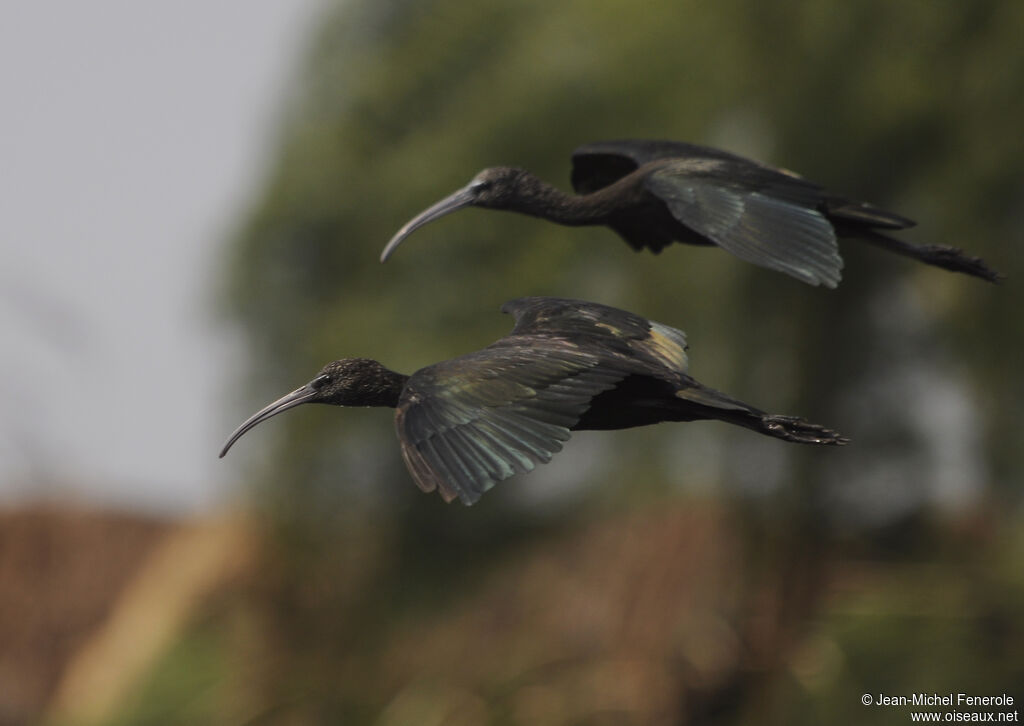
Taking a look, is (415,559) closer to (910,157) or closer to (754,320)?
(754,320)

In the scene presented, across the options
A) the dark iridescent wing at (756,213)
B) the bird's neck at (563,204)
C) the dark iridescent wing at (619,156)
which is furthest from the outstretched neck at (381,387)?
the dark iridescent wing at (619,156)

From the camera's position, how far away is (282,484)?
20922 millimetres

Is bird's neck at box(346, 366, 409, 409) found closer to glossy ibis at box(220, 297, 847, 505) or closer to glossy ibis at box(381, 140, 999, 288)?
Answer: glossy ibis at box(220, 297, 847, 505)

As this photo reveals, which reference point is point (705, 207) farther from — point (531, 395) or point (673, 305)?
point (673, 305)

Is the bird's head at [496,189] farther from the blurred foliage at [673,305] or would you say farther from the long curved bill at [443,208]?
the blurred foliage at [673,305]

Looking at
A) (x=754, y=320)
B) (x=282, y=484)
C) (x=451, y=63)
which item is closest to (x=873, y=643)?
(x=754, y=320)

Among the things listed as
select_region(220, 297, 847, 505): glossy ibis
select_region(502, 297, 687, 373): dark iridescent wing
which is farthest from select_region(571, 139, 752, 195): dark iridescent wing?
select_region(220, 297, 847, 505): glossy ibis

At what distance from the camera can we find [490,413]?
514 cm

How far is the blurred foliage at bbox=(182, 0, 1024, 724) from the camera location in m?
19.4

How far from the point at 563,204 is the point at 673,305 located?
40.8ft

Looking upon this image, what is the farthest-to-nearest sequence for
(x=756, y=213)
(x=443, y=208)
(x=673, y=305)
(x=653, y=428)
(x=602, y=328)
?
(x=653, y=428) < (x=673, y=305) < (x=443, y=208) < (x=756, y=213) < (x=602, y=328)

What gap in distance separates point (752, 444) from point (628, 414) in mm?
14133

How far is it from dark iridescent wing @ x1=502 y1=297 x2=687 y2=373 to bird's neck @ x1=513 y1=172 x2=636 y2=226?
3.79 feet

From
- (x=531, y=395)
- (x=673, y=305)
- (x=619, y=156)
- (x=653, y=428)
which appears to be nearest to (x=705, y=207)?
(x=619, y=156)
